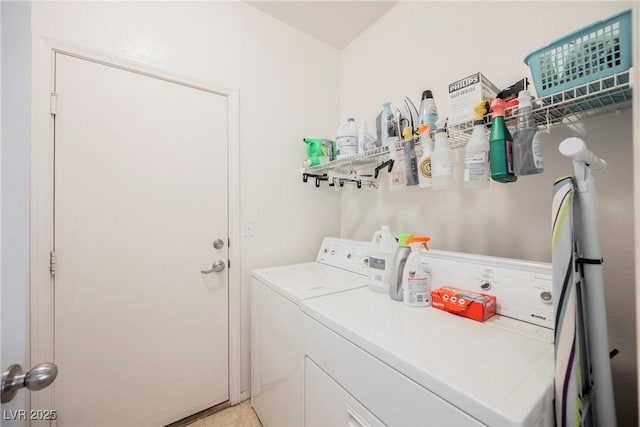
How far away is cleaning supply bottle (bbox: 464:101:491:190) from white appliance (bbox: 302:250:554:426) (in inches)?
13.9

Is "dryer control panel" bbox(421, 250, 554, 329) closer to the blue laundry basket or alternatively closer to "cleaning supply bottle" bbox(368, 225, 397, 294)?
"cleaning supply bottle" bbox(368, 225, 397, 294)

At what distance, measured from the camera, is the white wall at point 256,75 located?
1457mm

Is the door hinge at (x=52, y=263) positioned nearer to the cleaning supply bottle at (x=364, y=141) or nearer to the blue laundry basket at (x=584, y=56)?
the cleaning supply bottle at (x=364, y=141)

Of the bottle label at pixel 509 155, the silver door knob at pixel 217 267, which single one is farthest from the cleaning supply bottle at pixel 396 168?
the silver door knob at pixel 217 267

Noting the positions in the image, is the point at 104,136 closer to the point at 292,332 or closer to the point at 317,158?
the point at 317,158

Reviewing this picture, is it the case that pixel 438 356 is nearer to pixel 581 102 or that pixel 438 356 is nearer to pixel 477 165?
pixel 477 165

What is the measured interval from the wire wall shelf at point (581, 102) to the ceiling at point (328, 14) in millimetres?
1447

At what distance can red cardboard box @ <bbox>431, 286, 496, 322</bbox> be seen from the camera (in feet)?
3.10

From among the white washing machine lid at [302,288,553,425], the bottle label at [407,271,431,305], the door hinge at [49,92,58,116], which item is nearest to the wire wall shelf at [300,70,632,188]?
the bottle label at [407,271,431,305]

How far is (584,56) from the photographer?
80cm

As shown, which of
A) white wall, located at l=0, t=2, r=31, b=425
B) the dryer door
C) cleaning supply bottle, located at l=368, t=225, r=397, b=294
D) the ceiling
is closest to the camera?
white wall, located at l=0, t=2, r=31, b=425

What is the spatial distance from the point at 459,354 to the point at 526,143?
0.74m

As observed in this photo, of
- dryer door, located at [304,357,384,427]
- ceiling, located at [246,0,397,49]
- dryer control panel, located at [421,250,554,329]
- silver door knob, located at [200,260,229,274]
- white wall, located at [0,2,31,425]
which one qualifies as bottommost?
dryer door, located at [304,357,384,427]

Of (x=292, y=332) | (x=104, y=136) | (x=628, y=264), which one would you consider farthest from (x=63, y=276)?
(x=628, y=264)
